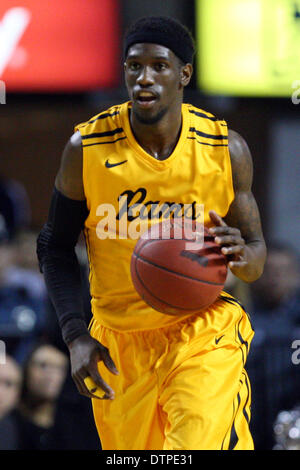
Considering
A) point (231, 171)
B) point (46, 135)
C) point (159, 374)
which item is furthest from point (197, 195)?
point (46, 135)

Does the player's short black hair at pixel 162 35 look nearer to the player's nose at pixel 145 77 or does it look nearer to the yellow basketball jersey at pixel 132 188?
the player's nose at pixel 145 77

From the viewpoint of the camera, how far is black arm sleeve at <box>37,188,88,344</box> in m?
3.81

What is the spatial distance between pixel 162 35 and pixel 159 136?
41cm

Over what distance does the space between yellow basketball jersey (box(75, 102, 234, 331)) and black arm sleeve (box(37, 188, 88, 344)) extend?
0.07m

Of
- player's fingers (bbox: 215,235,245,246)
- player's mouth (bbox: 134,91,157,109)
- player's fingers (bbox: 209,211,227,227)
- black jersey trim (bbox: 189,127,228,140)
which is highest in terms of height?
player's mouth (bbox: 134,91,157,109)

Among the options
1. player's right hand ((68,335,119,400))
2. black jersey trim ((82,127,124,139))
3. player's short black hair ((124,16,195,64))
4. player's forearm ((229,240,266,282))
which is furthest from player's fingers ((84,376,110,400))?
player's short black hair ((124,16,195,64))

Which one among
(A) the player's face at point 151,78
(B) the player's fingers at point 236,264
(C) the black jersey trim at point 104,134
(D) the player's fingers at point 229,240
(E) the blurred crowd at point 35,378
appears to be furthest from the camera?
(E) the blurred crowd at point 35,378

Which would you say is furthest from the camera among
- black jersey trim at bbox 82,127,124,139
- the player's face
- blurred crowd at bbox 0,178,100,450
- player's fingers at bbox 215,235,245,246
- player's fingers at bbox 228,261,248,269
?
blurred crowd at bbox 0,178,100,450

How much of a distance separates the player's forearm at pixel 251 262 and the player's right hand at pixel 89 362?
1.99ft

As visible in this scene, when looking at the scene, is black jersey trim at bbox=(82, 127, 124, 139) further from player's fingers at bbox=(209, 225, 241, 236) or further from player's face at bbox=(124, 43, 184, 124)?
player's fingers at bbox=(209, 225, 241, 236)

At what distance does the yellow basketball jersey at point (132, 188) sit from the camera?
3.73 meters

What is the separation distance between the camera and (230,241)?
3471 mm

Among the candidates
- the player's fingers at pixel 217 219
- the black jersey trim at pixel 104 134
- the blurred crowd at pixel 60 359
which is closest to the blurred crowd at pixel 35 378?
the blurred crowd at pixel 60 359
